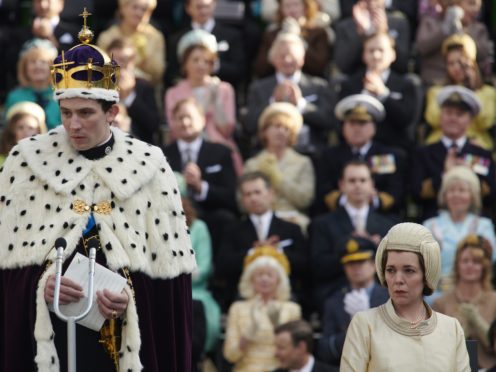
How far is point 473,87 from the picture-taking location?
15117 mm

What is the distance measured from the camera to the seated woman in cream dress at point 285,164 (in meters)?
13.9

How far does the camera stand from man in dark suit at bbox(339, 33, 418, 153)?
14781mm

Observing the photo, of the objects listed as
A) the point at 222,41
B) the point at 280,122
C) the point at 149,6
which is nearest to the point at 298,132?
the point at 280,122

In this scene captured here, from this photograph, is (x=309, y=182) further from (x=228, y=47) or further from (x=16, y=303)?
(x=16, y=303)

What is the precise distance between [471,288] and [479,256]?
26 centimetres

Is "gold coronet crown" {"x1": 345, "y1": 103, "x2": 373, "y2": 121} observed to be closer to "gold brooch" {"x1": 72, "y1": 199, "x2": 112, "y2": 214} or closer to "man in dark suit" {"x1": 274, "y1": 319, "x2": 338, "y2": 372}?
"man in dark suit" {"x1": 274, "y1": 319, "x2": 338, "y2": 372}

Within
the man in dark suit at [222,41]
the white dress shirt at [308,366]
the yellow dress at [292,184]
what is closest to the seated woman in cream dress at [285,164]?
the yellow dress at [292,184]

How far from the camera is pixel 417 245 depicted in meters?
7.67

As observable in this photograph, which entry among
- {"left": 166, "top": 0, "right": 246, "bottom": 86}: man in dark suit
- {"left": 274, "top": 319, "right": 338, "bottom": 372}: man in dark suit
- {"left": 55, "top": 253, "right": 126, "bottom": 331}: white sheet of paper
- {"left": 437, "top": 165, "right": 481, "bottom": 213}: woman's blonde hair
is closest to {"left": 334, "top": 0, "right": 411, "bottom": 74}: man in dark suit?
{"left": 166, "top": 0, "right": 246, "bottom": 86}: man in dark suit

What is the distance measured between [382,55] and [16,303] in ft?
25.5

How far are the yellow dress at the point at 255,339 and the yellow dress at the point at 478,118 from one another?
315 cm

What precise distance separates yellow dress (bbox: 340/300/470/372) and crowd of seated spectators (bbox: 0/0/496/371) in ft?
13.2

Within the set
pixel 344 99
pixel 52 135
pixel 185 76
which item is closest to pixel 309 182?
pixel 344 99

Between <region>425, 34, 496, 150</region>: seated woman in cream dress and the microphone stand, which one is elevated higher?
<region>425, 34, 496, 150</region>: seated woman in cream dress
